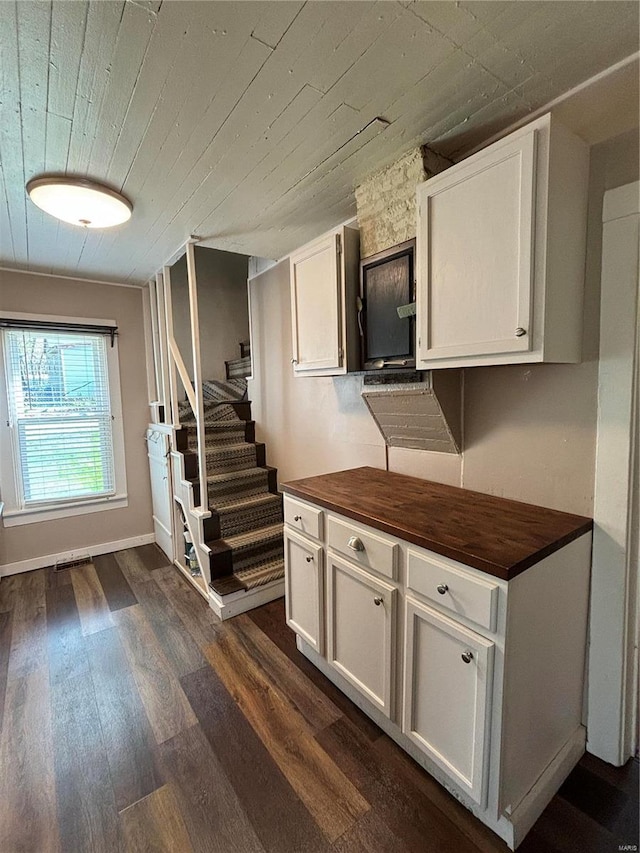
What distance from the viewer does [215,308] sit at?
13.2ft

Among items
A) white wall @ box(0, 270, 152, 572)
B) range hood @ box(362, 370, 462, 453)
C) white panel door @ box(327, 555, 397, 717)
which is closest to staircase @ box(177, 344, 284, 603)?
white wall @ box(0, 270, 152, 572)

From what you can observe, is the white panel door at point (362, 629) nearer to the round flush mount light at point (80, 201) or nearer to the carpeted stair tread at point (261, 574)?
the carpeted stair tread at point (261, 574)

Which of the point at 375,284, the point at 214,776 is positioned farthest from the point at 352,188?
the point at 214,776

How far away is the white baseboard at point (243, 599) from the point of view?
7.70 feet

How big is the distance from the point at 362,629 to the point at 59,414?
2963 mm

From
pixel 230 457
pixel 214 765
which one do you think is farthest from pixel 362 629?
pixel 230 457

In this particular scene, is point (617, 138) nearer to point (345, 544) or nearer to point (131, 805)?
point (345, 544)

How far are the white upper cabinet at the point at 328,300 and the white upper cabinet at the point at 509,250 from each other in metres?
0.42

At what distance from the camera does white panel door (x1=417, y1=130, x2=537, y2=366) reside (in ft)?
3.81

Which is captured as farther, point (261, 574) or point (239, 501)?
point (239, 501)

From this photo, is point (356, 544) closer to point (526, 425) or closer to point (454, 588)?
point (454, 588)

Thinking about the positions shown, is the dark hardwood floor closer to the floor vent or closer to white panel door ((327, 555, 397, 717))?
white panel door ((327, 555, 397, 717))

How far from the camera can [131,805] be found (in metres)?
1.30

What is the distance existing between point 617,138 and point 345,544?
5.56ft
